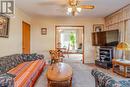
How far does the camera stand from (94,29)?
8.28 m

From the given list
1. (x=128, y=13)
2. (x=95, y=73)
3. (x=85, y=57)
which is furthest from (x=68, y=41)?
(x=95, y=73)

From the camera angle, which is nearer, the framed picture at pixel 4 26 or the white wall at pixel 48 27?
the framed picture at pixel 4 26

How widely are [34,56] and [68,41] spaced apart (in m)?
10.6

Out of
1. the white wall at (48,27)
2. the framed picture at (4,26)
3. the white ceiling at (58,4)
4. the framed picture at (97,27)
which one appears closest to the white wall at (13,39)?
the framed picture at (4,26)

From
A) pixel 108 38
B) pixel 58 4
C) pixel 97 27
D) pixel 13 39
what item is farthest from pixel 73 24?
pixel 13 39

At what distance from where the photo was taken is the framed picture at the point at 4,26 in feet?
13.8

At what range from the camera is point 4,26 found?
439 centimetres

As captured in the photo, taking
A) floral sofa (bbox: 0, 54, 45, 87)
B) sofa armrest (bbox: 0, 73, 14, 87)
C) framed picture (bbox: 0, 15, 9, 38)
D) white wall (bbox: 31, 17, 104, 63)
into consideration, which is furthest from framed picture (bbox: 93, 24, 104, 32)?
sofa armrest (bbox: 0, 73, 14, 87)

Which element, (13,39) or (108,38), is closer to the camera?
(13,39)

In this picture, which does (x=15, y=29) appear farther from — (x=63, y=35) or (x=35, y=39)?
(x=63, y=35)

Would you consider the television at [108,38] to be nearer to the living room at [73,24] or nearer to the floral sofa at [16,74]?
the living room at [73,24]

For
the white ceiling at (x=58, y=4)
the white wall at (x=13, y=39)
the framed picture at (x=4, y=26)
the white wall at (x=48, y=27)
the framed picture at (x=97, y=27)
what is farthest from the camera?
the framed picture at (x=97, y=27)

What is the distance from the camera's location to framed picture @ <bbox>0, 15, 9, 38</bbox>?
422cm

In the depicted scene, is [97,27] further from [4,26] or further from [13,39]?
[4,26]
